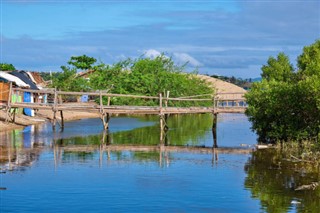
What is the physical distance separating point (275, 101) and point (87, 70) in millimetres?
33399

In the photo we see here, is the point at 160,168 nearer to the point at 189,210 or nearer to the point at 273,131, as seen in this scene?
the point at 189,210

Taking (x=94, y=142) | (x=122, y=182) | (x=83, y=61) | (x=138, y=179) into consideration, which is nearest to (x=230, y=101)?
(x=83, y=61)

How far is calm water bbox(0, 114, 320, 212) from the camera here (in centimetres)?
1549

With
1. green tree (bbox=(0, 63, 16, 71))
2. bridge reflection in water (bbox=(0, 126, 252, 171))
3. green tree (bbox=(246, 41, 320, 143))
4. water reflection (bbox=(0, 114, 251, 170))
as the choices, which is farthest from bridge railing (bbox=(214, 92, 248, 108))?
green tree (bbox=(0, 63, 16, 71))

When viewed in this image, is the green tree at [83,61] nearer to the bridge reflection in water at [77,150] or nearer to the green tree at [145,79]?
the green tree at [145,79]

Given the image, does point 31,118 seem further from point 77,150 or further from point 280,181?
point 280,181

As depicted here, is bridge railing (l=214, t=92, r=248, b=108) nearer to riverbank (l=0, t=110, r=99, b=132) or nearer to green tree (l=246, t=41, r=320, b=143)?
green tree (l=246, t=41, r=320, b=143)

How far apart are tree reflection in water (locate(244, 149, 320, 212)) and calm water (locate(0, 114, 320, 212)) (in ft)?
0.08

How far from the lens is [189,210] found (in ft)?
49.3

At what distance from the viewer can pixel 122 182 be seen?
1842cm

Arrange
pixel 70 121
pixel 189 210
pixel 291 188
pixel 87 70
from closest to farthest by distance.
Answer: pixel 189 210 → pixel 291 188 → pixel 70 121 → pixel 87 70

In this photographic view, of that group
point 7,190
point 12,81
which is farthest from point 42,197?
point 12,81

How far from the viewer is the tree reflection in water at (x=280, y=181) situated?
51.2 ft

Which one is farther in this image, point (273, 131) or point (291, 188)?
point (273, 131)
